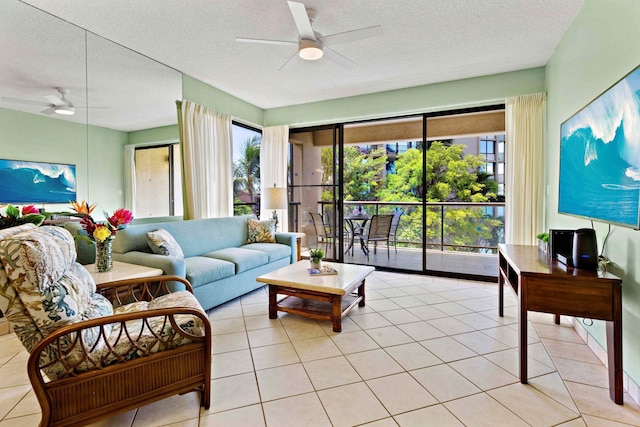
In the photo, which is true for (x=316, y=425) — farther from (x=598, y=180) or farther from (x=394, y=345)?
(x=598, y=180)

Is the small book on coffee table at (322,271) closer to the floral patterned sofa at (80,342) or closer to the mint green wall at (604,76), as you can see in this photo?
the floral patterned sofa at (80,342)

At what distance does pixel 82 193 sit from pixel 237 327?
6.65ft

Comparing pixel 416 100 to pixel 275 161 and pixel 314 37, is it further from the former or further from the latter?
pixel 275 161

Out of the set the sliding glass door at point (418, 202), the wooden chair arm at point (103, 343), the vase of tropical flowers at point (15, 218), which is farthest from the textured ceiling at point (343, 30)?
the wooden chair arm at point (103, 343)

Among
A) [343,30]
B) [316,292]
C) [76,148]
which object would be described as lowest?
[316,292]

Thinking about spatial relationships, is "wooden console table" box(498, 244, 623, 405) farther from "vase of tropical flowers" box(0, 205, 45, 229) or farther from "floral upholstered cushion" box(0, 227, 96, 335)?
"vase of tropical flowers" box(0, 205, 45, 229)

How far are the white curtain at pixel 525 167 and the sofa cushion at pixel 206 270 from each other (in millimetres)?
3443

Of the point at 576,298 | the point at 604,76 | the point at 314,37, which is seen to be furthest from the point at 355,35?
the point at 576,298

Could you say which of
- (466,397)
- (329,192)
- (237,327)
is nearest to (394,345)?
(466,397)

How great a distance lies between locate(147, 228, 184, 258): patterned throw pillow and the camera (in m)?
2.98

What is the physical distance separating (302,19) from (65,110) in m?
2.42

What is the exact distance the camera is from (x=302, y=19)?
7.77 ft

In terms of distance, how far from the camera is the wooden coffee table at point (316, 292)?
2613 millimetres

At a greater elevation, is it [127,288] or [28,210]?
[28,210]
